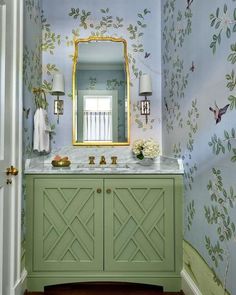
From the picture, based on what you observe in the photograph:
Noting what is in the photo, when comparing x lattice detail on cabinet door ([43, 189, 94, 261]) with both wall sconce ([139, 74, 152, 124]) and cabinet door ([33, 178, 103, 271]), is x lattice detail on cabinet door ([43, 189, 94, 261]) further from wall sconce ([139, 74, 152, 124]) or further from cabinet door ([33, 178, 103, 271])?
wall sconce ([139, 74, 152, 124])

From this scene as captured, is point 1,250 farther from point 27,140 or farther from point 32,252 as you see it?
point 27,140

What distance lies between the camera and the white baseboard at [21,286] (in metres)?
1.72

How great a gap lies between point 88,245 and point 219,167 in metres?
1.10

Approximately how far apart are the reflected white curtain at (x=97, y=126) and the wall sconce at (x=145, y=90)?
322mm

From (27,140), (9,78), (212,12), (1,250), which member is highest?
(212,12)

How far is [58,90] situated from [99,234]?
4.32 ft

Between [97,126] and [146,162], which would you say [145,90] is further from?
[146,162]

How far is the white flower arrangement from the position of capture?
2303mm

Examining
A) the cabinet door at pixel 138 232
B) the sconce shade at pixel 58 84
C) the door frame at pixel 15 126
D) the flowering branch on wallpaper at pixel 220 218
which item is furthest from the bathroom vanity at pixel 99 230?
the sconce shade at pixel 58 84

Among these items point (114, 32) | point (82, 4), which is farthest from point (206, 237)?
point (82, 4)

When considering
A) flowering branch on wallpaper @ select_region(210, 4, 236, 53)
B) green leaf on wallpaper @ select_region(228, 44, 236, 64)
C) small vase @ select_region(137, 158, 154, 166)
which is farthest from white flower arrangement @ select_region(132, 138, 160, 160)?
green leaf on wallpaper @ select_region(228, 44, 236, 64)

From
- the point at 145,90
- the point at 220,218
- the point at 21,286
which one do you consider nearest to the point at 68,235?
the point at 21,286

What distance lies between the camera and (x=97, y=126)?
99.3 inches

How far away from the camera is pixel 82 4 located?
2.59 metres
